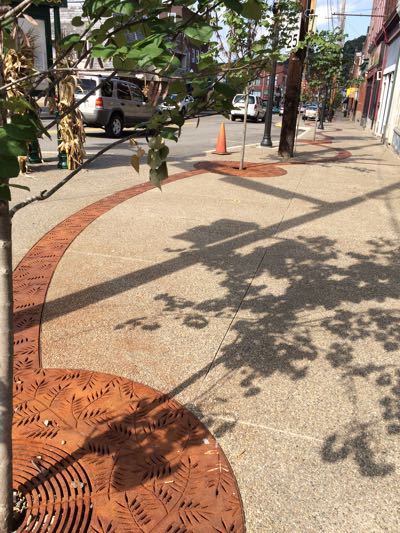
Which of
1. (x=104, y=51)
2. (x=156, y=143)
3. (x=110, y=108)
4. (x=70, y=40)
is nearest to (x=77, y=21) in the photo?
(x=70, y=40)

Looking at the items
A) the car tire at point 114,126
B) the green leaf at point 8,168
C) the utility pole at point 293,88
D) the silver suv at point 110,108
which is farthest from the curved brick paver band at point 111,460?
the car tire at point 114,126

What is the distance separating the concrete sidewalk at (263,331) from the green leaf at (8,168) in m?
1.86

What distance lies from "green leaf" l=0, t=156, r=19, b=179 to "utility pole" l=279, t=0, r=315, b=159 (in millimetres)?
11871

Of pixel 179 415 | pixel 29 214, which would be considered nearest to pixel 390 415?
pixel 179 415

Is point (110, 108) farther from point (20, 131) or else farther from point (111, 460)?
point (20, 131)

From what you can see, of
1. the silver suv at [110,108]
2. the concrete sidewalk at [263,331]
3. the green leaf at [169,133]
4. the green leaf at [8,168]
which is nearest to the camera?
the green leaf at [8,168]

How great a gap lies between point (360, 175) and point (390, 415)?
9374mm

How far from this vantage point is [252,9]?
5.15 ft

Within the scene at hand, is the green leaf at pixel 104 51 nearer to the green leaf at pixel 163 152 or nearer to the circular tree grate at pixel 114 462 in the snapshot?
the green leaf at pixel 163 152

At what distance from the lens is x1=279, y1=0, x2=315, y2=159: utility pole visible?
12031 mm

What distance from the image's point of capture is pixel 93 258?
5297 mm

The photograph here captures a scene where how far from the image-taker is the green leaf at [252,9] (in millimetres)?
1562

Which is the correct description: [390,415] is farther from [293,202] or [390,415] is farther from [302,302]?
[293,202]

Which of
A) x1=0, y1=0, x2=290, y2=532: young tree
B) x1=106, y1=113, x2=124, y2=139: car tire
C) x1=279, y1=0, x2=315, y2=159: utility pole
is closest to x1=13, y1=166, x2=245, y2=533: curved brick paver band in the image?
x1=0, y1=0, x2=290, y2=532: young tree
